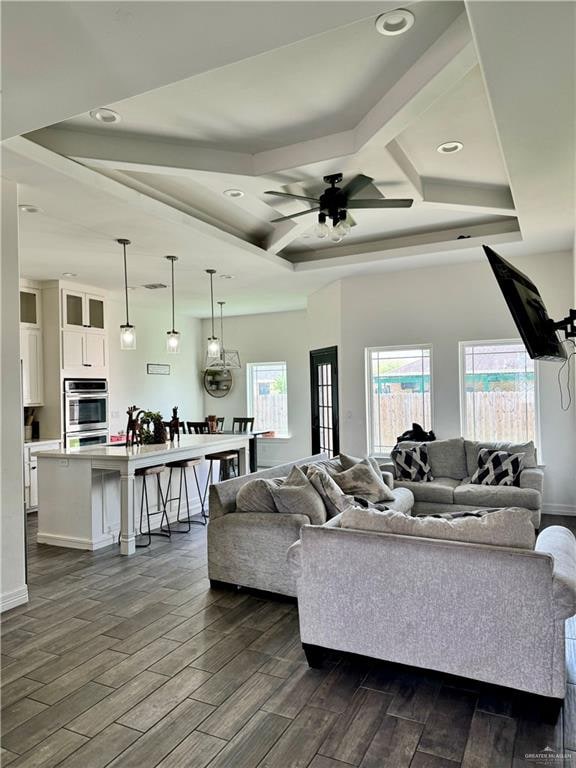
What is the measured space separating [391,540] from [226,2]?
230 centimetres

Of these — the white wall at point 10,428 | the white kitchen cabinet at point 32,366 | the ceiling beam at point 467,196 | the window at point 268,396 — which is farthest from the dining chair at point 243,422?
the white wall at point 10,428

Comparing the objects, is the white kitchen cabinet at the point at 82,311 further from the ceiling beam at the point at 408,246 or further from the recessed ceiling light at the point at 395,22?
the recessed ceiling light at the point at 395,22

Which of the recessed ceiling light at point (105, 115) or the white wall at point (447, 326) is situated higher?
the recessed ceiling light at point (105, 115)

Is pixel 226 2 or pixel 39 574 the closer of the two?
pixel 226 2

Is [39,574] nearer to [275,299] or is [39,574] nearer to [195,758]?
[195,758]

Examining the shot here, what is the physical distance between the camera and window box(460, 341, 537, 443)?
6.01 meters

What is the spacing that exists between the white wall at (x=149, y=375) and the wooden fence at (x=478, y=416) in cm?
396

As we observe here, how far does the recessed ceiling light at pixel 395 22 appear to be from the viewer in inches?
91.2

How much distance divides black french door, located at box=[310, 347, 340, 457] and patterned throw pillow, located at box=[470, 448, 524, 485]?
2.20m

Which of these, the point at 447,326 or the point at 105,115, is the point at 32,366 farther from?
the point at 447,326

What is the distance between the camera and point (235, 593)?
3.79 metres

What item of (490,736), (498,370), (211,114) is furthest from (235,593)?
(498,370)

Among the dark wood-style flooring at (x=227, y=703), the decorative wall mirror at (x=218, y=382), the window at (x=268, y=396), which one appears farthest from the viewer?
the decorative wall mirror at (x=218, y=382)

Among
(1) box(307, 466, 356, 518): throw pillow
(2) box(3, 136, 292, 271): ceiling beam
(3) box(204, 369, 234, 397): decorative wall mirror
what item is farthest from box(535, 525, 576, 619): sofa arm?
(3) box(204, 369, 234, 397): decorative wall mirror
